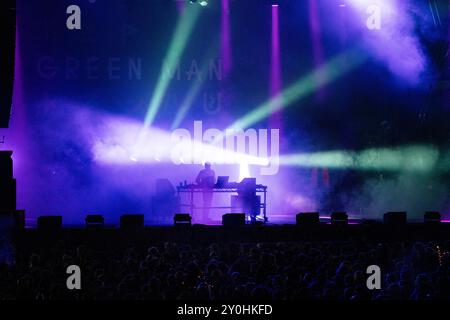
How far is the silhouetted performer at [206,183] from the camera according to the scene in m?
13.8

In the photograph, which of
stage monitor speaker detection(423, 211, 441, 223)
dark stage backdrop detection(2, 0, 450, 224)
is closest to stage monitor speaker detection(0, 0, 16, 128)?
dark stage backdrop detection(2, 0, 450, 224)

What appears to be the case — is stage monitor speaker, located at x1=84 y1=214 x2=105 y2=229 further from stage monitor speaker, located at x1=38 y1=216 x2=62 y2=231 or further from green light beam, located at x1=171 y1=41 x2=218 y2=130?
green light beam, located at x1=171 y1=41 x2=218 y2=130

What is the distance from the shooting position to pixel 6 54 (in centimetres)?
817

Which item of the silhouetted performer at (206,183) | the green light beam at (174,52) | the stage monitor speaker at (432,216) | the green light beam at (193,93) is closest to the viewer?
the stage monitor speaker at (432,216)

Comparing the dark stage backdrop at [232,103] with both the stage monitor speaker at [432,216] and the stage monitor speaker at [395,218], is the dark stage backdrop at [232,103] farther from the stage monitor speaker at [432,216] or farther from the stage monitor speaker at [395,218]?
the stage monitor speaker at [395,218]

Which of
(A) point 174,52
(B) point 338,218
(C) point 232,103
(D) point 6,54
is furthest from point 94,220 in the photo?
(A) point 174,52

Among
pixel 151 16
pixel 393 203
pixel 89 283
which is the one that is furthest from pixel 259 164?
pixel 89 283

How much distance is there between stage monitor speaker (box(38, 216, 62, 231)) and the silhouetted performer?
4.19 meters

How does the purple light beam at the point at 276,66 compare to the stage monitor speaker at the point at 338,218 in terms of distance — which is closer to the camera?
the stage monitor speaker at the point at 338,218

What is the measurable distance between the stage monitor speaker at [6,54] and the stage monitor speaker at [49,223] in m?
2.59

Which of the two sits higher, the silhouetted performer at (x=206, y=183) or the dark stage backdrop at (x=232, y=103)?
the dark stage backdrop at (x=232, y=103)

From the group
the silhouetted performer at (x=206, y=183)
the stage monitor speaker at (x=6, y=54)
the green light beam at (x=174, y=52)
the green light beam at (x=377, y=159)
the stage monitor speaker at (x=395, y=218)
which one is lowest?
the stage monitor speaker at (x=395, y=218)

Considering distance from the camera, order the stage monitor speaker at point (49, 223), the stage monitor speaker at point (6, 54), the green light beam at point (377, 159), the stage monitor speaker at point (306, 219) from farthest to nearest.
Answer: the green light beam at point (377, 159)
the stage monitor speaker at point (306, 219)
the stage monitor speaker at point (49, 223)
the stage monitor speaker at point (6, 54)

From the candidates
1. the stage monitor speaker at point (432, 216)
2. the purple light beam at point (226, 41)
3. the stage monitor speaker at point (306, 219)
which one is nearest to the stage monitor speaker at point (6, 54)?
the stage monitor speaker at point (306, 219)
